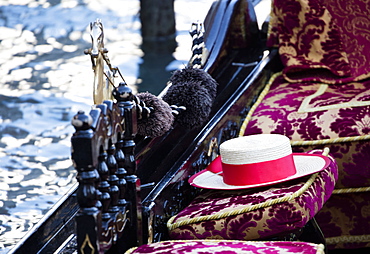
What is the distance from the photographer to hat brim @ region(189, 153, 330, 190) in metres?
1.60

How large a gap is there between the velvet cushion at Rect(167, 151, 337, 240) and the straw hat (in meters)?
0.02

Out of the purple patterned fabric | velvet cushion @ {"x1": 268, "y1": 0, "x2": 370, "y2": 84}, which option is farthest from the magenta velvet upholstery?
velvet cushion @ {"x1": 268, "y1": 0, "x2": 370, "y2": 84}

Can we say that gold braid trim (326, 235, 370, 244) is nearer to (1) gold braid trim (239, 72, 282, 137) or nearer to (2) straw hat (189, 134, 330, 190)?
(1) gold braid trim (239, 72, 282, 137)

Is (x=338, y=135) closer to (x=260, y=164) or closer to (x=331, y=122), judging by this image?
(x=331, y=122)

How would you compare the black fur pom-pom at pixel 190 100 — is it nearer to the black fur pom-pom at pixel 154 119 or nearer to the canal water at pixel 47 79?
the black fur pom-pom at pixel 154 119

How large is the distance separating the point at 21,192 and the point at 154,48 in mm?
3369

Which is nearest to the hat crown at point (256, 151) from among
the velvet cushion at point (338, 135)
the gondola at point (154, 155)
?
the gondola at point (154, 155)

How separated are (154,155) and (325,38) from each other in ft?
3.13

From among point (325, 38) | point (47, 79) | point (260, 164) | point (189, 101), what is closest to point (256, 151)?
point (260, 164)

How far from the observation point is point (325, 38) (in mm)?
2438

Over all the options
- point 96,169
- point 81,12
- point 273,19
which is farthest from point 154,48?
point 96,169

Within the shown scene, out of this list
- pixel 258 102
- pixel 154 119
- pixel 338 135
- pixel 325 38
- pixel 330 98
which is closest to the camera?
pixel 154 119

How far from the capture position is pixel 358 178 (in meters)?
2.07

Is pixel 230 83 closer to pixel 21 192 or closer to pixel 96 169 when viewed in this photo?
pixel 21 192
